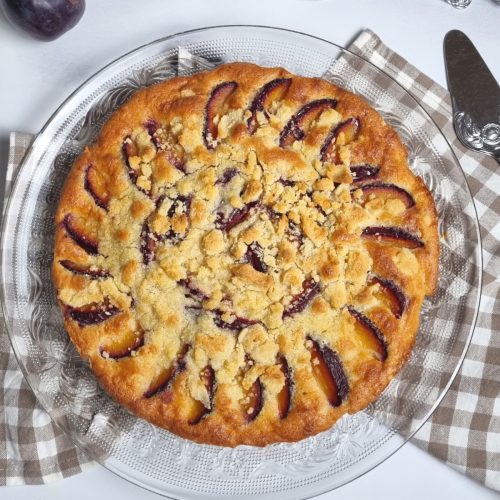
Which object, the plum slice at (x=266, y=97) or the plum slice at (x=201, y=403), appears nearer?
the plum slice at (x=201, y=403)

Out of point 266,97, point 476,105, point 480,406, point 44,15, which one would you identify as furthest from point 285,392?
point 44,15

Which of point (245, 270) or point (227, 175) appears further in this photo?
point (227, 175)

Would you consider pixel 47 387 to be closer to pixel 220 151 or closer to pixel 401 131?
pixel 220 151

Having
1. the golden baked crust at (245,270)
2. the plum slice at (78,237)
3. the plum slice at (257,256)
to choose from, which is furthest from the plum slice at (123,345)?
the plum slice at (257,256)

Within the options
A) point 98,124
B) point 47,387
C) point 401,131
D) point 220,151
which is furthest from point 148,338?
point 401,131

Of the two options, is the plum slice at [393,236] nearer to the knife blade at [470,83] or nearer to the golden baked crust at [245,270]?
the golden baked crust at [245,270]

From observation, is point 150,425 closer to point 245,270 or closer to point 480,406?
point 245,270

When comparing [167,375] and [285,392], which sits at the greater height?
[285,392]

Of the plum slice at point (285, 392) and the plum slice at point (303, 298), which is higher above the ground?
the plum slice at point (303, 298)
